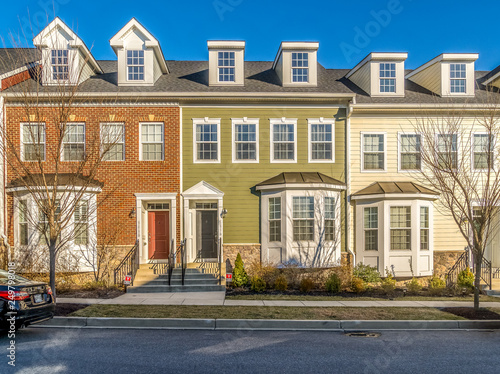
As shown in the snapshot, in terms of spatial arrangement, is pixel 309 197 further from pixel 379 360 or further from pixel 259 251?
pixel 379 360

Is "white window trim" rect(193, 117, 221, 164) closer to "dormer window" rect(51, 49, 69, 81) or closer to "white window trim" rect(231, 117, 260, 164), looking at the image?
"white window trim" rect(231, 117, 260, 164)

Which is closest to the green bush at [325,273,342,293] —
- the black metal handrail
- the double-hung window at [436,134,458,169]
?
the double-hung window at [436,134,458,169]

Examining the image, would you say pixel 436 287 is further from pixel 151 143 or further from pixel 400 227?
pixel 151 143

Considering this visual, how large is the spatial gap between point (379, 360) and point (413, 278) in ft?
28.9

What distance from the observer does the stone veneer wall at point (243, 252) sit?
15.8m

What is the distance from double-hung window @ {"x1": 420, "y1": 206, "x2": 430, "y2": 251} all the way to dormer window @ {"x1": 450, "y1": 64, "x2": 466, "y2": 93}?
224 inches

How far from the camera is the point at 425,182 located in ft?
54.8

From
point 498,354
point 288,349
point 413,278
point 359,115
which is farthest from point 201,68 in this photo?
point 498,354

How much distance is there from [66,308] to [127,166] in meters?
6.58

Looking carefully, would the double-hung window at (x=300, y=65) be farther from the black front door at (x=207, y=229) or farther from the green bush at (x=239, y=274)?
the green bush at (x=239, y=274)

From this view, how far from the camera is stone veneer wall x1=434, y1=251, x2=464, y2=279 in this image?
53.7ft

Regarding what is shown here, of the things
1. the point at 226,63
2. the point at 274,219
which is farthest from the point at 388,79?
the point at 274,219

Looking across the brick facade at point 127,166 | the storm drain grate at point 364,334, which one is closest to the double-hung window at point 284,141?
the brick facade at point 127,166

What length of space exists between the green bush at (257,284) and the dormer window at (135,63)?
927 centimetres
